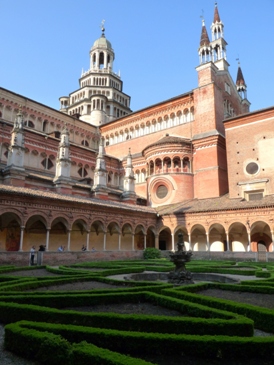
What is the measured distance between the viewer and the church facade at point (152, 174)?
27.7 m

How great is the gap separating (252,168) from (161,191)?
12229 millimetres

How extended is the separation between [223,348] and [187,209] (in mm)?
29840

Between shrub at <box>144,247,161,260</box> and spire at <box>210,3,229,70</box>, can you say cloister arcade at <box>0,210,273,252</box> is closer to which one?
shrub at <box>144,247,161,260</box>

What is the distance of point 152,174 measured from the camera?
4228cm

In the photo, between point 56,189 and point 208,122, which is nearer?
point 56,189

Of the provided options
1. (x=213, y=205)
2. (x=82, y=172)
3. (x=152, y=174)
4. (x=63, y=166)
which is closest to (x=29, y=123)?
(x=82, y=172)

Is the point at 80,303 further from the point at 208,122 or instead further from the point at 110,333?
the point at 208,122

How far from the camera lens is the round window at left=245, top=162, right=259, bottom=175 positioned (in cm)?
3509

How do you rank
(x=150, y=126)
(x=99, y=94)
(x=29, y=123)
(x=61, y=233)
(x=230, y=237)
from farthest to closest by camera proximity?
(x=99, y=94) → (x=150, y=126) → (x=29, y=123) → (x=230, y=237) → (x=61, y=233)

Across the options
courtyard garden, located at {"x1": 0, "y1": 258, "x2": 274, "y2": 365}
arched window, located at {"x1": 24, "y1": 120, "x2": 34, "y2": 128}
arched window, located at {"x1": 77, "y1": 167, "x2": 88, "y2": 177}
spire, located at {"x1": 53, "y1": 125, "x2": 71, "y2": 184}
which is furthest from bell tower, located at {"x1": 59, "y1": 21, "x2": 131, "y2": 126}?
courtyard garden, located at {"x1": 0, "y1": 258, "x2": 274, "y2": 365}

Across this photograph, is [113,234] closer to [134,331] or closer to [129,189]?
[129,189]

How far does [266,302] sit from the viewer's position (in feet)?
27.9

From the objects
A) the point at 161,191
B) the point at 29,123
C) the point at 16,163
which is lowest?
the point at 161,191

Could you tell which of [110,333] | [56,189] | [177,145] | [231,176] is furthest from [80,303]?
[177,145]
